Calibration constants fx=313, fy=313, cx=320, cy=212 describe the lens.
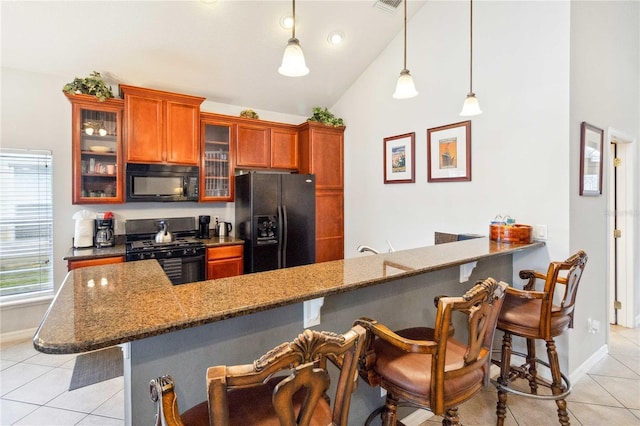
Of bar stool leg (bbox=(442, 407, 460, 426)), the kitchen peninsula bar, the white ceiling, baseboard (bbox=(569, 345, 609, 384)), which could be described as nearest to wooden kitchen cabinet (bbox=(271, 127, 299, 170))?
the white ceiling

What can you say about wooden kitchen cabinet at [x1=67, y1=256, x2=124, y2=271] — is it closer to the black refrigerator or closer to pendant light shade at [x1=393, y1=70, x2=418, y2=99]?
the black refrigerator

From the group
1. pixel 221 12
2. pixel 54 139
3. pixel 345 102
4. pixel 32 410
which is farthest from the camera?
pixel 345 102

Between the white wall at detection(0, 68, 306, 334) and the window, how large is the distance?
73 millimetres

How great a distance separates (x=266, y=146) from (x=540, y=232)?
3.30 m

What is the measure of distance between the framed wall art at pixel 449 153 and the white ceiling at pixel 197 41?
44.6 inches

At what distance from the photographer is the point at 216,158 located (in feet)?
13.2

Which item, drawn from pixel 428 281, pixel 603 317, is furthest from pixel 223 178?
pixel 603 317

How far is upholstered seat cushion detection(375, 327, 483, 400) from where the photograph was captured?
121 cm

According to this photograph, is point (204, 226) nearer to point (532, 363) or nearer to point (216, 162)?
point (216, 162)

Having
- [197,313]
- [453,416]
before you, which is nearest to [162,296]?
[197,313]

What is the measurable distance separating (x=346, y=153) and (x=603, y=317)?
3.40m

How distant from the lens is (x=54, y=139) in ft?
11.0

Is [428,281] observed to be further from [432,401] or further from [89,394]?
[89,394]

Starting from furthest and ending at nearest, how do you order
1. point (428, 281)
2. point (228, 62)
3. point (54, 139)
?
point (228, 62) < point (54, 139) < point (428, 281)
